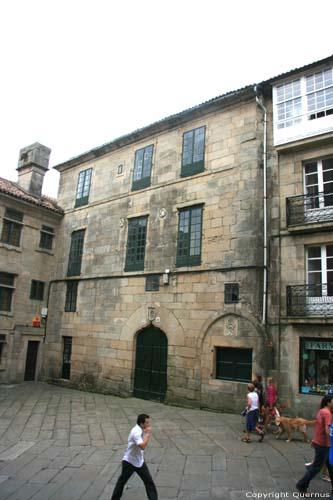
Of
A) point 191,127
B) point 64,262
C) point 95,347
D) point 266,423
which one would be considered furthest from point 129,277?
point 266,423

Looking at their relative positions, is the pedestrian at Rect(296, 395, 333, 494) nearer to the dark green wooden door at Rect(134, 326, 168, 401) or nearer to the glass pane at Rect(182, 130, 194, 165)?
the dark green wooden door at Rect(134, 326, 168, 401)

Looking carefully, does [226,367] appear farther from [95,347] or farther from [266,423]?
[95,347]

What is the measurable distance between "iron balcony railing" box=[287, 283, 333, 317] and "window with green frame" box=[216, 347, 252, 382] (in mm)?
2151

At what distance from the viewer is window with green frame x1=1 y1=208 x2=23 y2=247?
18.7 meters

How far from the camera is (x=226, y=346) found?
1310 cm

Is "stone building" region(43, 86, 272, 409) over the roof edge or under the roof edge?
under

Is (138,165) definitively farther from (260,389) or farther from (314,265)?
(260,389)

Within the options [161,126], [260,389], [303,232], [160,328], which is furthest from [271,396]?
[161,126]

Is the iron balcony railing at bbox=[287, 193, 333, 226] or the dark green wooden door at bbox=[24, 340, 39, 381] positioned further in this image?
the dark green wooden door at bbox=[24, 340, 39, 381]

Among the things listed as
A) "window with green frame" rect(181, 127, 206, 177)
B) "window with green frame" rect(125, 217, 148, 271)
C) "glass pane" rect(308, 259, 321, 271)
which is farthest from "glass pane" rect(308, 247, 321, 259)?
"window with green frame" rect(125, 217, 148, 271)

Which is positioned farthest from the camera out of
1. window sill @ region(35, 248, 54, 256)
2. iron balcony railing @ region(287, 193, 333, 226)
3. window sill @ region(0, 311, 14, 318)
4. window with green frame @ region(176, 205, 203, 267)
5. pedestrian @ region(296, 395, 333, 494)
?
window sill @ region(35, 248, 54, 256)

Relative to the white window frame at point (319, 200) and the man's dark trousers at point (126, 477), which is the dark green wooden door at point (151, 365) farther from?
the man's dark trousers at point (126, 477)

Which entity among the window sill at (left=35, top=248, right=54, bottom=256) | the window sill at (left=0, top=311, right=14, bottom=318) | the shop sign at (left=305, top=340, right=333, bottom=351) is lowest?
the shop sign at (left=305, top=340, right=333, bottom=351)

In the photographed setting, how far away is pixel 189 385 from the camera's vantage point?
44.6 feet
